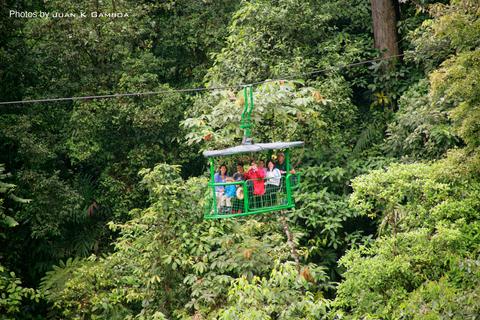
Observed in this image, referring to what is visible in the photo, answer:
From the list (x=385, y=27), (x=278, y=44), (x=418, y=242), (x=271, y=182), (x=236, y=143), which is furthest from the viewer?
(x=385, y=27)

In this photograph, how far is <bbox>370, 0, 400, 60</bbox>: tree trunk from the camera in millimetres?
13766

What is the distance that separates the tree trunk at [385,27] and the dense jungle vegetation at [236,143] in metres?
0.11

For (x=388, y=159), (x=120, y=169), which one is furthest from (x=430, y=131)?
(x=120, y=169)

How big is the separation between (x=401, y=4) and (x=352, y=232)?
5179 mm

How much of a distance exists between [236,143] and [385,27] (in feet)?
14.2

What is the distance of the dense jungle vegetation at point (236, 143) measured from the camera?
918 centimetres

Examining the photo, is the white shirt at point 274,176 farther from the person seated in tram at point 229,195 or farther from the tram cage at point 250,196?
the person seated in tram at point 229,195

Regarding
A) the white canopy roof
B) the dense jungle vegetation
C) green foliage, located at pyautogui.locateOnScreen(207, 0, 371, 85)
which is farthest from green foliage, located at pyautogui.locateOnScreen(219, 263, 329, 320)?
green foliage, located at pyautogui.locateOnScreen(207, 0, 371, 85)

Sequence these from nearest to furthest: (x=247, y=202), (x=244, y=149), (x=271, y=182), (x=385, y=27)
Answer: (x=244, y=149)
(x=247, y=202)
(x=271, y=182)
(x=385, y=27)

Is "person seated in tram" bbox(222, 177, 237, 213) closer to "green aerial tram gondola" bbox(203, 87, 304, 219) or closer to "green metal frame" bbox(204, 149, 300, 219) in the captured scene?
"green aerial tram gondola" bbox(203, 87, 304, 219)

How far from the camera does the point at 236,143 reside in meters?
11.3

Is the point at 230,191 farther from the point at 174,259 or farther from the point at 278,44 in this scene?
the point at 278,44

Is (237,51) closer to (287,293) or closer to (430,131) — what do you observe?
(430,131)

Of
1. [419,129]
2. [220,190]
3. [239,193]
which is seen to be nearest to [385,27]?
[419,129]
